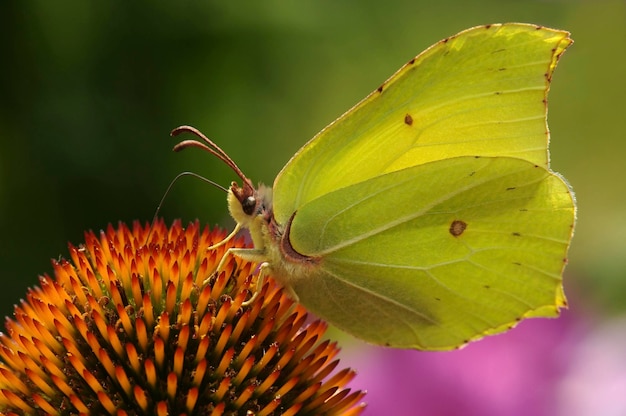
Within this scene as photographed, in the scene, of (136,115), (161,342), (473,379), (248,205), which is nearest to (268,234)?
(248,205)

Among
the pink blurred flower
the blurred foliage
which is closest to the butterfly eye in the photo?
the pink blurred flower

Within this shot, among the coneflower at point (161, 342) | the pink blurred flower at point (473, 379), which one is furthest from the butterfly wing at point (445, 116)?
the pink blurred flower at point (473, 379)

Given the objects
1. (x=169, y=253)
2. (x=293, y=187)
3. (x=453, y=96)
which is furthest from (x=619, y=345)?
(x=169, y=253)

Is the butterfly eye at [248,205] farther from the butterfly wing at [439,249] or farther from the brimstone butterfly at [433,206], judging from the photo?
the butterfly wing at [439,249]

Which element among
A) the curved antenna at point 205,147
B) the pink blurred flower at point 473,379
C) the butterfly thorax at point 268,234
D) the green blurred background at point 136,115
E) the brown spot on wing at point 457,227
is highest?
the green blurred background at point 136,115

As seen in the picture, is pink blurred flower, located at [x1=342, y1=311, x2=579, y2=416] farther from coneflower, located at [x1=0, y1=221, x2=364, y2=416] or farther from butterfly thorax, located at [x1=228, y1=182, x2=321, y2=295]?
butterfly thorax, located at [x1=228, y1=182, x2=321, y2=295]

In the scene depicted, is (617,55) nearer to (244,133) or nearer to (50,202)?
(244,133)
